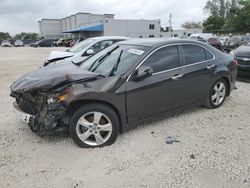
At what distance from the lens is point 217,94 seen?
5188 mm

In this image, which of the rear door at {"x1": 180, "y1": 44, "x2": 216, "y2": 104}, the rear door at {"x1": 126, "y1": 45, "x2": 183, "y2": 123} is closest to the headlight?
the rear door at {"x1": 126, "y1": 45, "x2": 183, "y2": 123}

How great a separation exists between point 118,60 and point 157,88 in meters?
0.82

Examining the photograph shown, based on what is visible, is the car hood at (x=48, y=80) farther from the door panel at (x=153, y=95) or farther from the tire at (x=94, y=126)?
the door panel at (x=153, y=95)

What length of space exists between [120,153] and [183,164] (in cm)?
89

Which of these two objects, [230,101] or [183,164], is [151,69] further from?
[230,101]

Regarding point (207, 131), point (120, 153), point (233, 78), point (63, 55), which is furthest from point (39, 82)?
point (63, 55)

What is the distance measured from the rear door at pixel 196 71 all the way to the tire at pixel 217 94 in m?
0.21

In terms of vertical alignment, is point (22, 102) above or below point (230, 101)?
above

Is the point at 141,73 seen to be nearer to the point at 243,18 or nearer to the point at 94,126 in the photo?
the point at 94,126

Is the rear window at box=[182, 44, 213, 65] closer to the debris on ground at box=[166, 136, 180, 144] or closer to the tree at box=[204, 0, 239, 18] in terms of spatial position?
the debris on ground at box=[166, 136, 180, 144]

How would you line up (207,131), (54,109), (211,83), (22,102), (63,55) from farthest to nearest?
(63,55)
(211,83)
(207,131)
(22,102)
(54,109)

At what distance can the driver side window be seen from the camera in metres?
4.12

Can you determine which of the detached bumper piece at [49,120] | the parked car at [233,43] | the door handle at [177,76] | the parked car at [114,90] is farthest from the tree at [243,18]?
the detached bumper piece at [49,120]

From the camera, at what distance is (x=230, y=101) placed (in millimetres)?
5734
